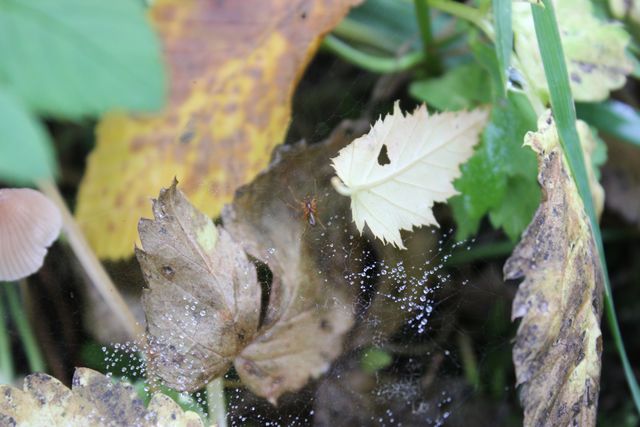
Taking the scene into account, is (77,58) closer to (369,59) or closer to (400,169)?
(400,169)

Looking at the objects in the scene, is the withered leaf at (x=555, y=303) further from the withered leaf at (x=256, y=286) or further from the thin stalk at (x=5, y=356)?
the thin stalk at (x=5, y=356)

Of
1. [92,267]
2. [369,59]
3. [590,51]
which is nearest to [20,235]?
[92,267]

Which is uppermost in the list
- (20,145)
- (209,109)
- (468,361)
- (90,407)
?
(20,145)

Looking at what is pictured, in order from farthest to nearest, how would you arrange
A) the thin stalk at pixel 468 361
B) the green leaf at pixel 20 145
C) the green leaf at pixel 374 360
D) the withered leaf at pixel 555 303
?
the thin stalk at pixel 468 361 < the green leaf at pixel 374 360 < the withered leaf at pixel 555 303 < the green leaf at pixel 20 145

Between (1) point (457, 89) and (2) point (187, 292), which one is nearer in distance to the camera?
(2) point (187, 292)

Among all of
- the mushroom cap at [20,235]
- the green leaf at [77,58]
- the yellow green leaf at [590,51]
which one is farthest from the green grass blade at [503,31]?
the mushroom cap at [20,235]
